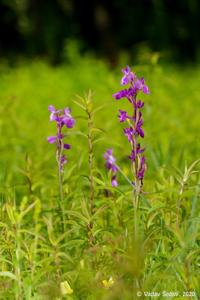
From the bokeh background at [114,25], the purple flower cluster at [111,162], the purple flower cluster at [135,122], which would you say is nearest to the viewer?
the purple flower cluster at [135,122]

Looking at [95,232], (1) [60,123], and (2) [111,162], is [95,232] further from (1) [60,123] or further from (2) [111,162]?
(2) [111,162]

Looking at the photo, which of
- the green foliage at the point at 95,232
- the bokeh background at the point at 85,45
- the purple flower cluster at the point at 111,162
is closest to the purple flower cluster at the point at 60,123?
the green foliage at the point at 95,232

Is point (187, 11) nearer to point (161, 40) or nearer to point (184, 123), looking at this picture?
point (161, 40)

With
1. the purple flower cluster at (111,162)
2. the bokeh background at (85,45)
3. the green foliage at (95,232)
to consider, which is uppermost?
the bokeh background at (85,45)

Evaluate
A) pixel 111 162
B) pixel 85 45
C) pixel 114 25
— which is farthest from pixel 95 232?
pixel 85 45

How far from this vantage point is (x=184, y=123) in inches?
297

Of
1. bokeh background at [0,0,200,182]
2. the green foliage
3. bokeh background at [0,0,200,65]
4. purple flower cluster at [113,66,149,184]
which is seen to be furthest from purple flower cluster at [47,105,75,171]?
bokeh background at [0,0,200,65]

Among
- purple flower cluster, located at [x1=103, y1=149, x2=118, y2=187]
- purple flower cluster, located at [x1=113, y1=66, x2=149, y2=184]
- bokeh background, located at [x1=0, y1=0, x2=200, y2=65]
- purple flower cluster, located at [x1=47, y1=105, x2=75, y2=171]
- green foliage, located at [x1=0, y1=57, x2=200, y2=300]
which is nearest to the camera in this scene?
green foliage, located at [x1=0, y1=57, x2=200, y2=300]

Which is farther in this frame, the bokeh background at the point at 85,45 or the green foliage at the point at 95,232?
the bokeh background at the point at 85,45

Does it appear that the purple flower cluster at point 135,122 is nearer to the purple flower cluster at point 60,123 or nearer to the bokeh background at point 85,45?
the purple flower cluster at point 60,123

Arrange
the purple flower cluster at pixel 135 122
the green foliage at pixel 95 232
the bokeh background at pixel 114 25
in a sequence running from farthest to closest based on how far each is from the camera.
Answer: the bokeh background at pixel 114 25
the purple flower cluster at pixel 135 122
the green foliage at pixel 95 232

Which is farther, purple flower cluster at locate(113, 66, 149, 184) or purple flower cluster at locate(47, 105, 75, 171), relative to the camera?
purple flower cluster at locate(47, 105, 75, 171)

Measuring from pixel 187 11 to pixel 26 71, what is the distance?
2.96 metres

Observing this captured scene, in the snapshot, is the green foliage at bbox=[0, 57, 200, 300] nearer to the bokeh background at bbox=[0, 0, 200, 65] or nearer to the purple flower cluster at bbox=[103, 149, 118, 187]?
the purple flower cluster at bbox=[103, 149, 118, 187]
